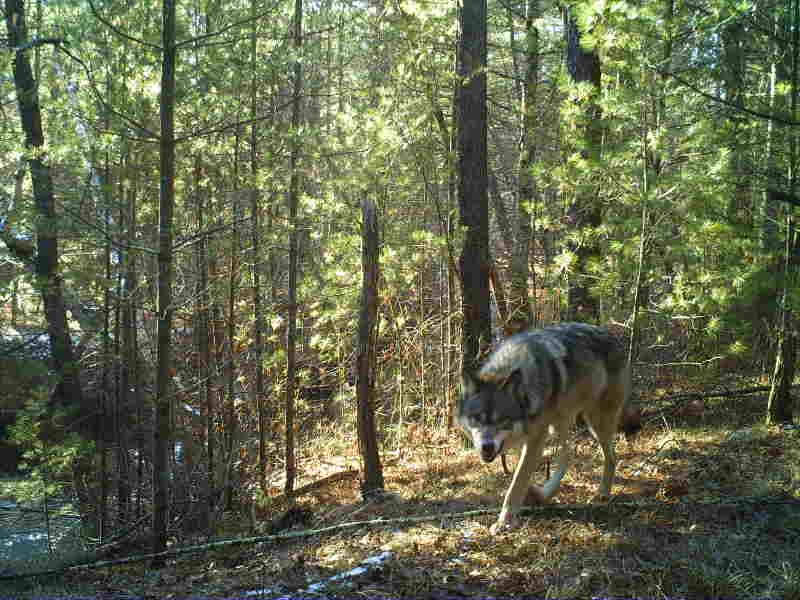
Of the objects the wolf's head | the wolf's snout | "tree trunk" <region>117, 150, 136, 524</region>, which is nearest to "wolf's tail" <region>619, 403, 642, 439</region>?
the wolf's head

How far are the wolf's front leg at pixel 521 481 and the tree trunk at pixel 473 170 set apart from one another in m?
4.09

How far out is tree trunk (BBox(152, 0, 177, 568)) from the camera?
5.89 meters

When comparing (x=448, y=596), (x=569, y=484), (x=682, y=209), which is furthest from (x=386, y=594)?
(x=682, y=209)

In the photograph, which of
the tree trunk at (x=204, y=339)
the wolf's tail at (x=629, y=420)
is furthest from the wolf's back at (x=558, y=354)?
the tree trunk at (x=204, y=339)

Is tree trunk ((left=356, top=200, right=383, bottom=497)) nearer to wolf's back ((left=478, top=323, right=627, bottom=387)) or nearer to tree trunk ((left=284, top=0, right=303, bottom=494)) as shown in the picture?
wolf's back ((left=478, top=323, right=627, bottom=387))

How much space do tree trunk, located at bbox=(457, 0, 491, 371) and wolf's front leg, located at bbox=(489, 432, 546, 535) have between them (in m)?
4.09

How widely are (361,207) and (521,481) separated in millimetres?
4114

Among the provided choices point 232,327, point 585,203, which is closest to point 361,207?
point 585,203

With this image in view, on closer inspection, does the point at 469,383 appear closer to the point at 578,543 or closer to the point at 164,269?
the point at 578,543

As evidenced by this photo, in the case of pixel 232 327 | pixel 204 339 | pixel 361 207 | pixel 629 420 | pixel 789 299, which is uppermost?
pixel 361 207

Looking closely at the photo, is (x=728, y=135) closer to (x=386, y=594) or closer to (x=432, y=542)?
(x=432, y=542)

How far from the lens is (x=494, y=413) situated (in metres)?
4.56

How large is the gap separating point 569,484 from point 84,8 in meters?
8.41

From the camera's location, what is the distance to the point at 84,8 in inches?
316
